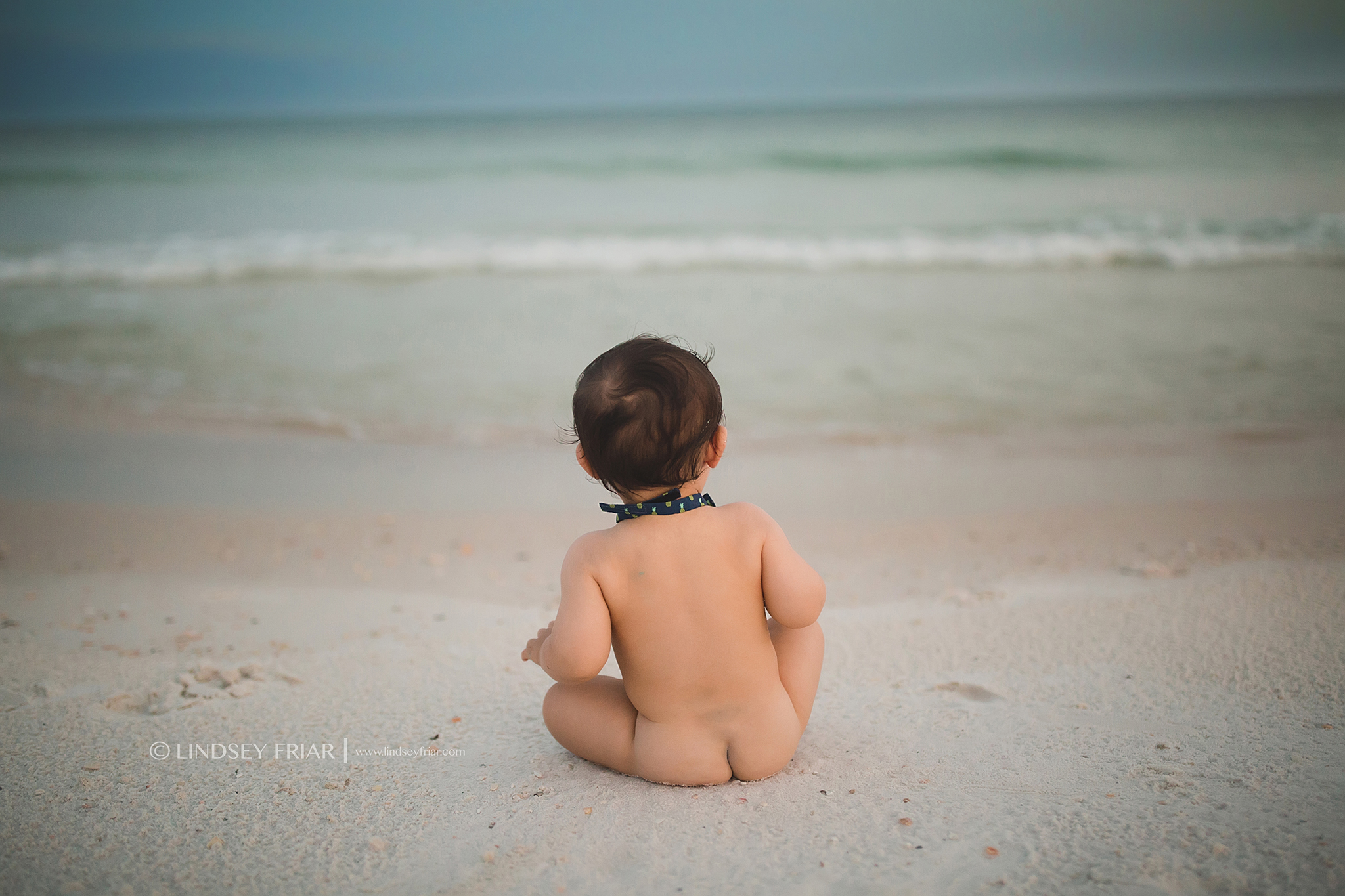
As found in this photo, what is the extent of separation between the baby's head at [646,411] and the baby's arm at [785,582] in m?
0.20

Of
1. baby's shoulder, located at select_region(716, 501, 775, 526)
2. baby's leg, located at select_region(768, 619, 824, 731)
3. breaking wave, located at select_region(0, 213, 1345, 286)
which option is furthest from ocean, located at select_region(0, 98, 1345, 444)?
baby's shoulder, located at select_region(716, 501, 775, 526)

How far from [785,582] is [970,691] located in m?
0.82

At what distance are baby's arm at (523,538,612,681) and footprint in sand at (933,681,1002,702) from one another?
962 millimetres

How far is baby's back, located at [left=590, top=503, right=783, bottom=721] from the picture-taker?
1.49m

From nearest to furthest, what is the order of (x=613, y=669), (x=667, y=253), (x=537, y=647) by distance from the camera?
(x=537, y=647)
(x=613, y=669)
(x=667, y=253)

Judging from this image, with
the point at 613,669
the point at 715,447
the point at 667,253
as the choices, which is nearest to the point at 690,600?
the point at 715,447

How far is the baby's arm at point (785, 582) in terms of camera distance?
4.88ft

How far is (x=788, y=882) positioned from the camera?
4.34ft

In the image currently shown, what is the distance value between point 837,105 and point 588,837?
2915cm

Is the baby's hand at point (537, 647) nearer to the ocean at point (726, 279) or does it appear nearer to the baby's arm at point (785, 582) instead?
the baby's arm at point (785, 582)

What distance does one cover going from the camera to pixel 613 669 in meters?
2.29

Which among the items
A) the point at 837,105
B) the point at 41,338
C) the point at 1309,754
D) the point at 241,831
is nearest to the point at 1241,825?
the point at 1309,754

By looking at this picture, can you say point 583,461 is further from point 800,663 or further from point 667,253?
point 667,253

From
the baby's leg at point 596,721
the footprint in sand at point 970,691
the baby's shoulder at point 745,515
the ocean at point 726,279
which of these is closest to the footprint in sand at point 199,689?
the baby's leg at point 596,721
